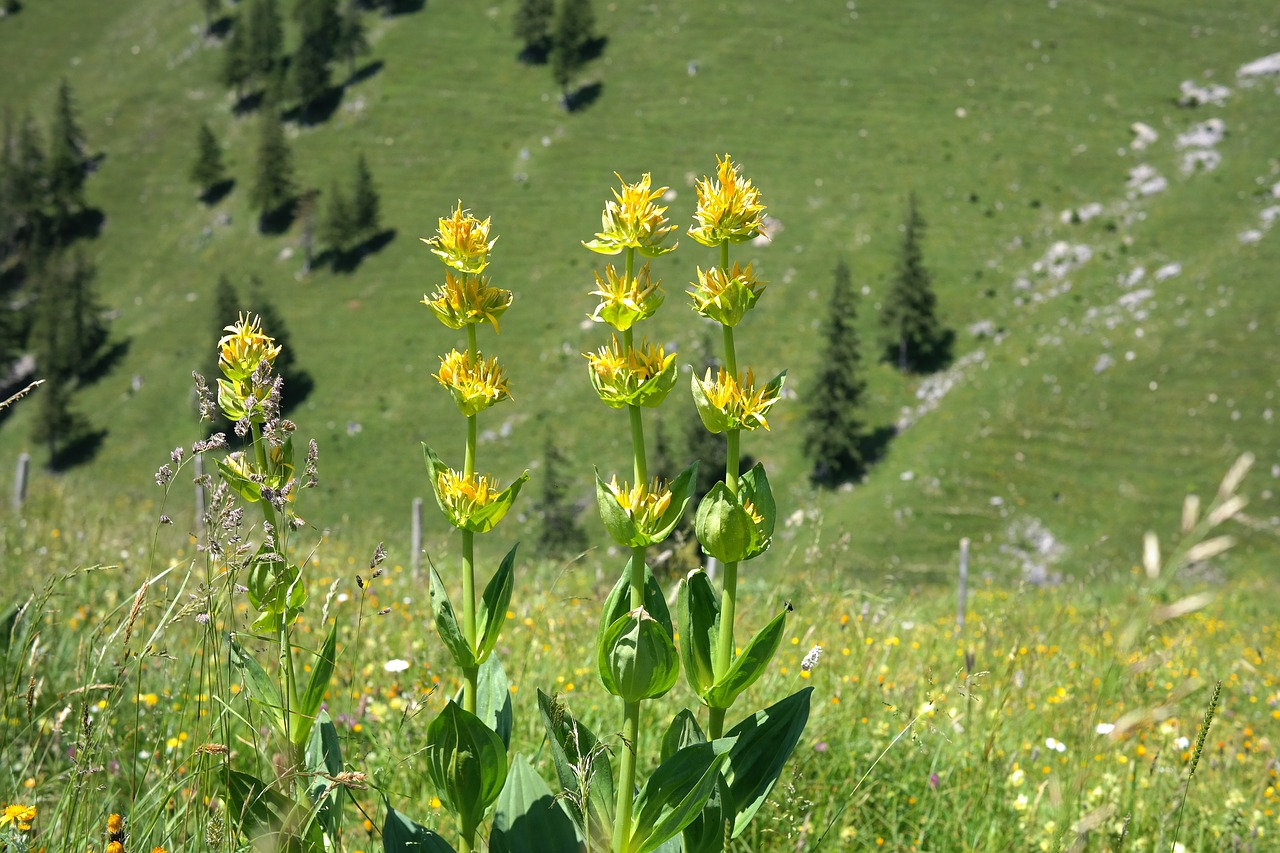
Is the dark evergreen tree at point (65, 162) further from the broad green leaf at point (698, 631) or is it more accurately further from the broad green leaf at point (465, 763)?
the broad green leaf at point (698, 631)

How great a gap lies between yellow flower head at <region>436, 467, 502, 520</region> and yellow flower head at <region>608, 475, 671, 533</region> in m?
0.32

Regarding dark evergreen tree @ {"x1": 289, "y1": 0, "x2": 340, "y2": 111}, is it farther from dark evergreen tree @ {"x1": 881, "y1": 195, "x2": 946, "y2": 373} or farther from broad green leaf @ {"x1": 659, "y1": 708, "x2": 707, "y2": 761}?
broad green leaf @ {"x1": 659, "y1": 708, "x2": 707, "y2": 761}

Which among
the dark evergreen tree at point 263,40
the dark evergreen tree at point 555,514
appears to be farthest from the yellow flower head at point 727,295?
the dark evergreen tree at point 263,40

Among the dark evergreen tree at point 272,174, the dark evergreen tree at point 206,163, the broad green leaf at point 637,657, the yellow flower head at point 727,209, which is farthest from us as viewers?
the dark evergreen tree at point 206,163

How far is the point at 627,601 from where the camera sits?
2.28 m

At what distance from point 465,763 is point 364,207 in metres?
79.0

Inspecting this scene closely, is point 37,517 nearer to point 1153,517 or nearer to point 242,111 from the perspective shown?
point 1153,517

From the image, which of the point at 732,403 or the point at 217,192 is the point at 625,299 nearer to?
the point at 732,403

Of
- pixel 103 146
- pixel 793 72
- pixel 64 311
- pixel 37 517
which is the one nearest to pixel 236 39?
pixel 103 146

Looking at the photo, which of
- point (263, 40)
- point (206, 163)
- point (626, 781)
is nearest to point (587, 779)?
point (626, 781)

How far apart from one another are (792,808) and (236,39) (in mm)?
112158

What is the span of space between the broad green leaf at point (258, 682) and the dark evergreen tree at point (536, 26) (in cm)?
9445

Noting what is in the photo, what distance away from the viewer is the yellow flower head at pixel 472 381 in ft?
7.75

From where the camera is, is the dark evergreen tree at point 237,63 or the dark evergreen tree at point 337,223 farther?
the dark evergreen tree at point 237,63
